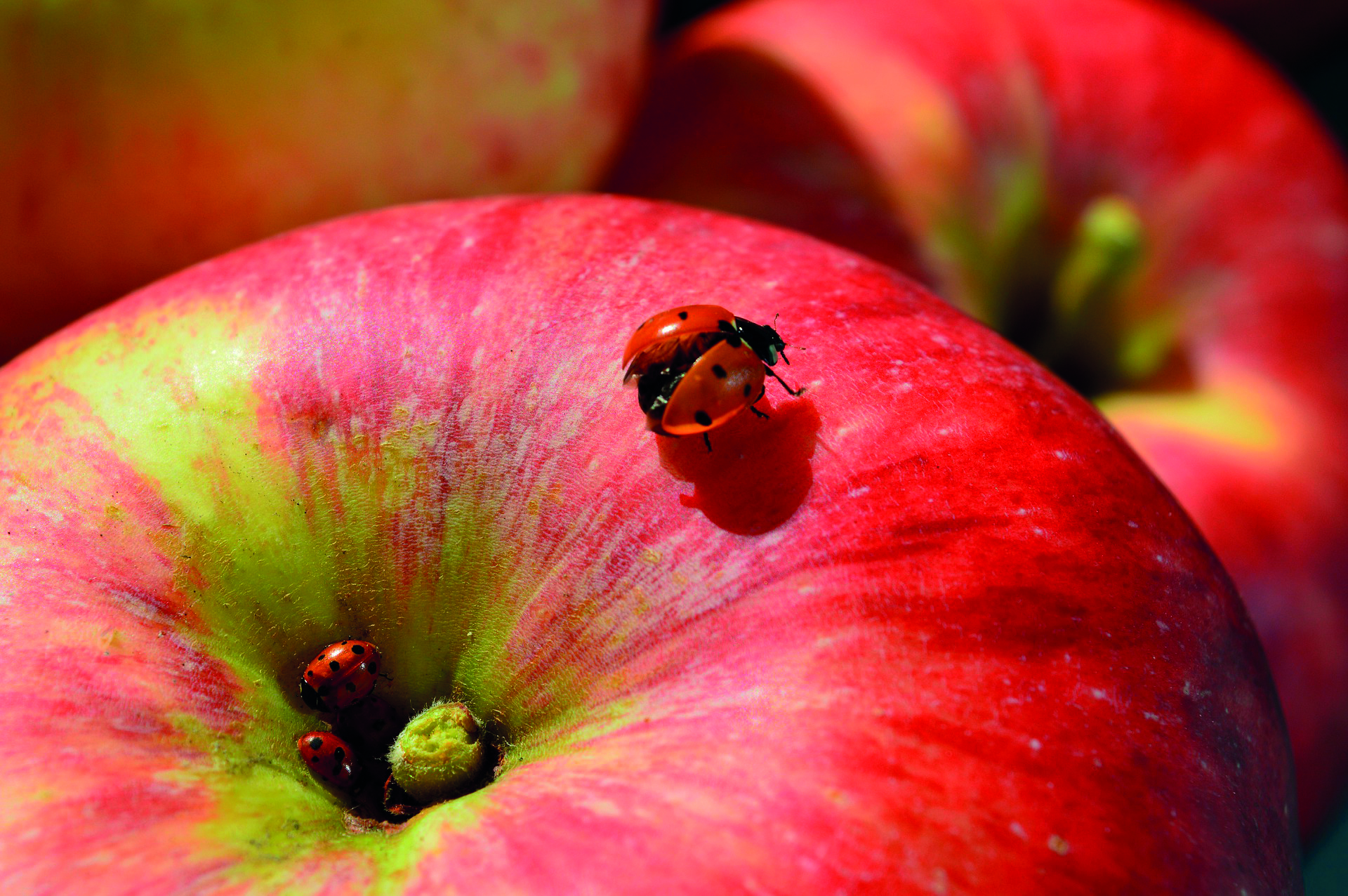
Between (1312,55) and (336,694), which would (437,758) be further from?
(1312,55)

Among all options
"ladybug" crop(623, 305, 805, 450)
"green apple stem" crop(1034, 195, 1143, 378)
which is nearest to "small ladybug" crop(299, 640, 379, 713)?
"ladybug" crop(623, 305, 805, 450)

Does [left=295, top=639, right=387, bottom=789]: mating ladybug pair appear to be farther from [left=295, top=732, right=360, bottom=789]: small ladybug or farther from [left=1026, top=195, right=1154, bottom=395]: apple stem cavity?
[left=1026, top=195, right=1154, bottom=395]: apple stem cavity

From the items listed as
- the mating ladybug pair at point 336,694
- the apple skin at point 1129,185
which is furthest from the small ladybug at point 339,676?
the apple skin at point 1129,185

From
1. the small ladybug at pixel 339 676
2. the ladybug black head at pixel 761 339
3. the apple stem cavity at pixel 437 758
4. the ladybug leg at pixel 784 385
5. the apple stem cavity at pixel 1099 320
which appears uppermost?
the ladybug black head at pixel 761 339

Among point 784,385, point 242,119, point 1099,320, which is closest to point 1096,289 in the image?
point 1099,320

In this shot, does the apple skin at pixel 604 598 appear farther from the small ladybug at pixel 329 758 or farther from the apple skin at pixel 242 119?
the apple skin at pixel 242 119

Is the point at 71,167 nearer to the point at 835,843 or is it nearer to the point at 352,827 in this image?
the point at 352,827

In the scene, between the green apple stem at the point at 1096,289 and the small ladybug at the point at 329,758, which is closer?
the small ladybug at the point at 329,758

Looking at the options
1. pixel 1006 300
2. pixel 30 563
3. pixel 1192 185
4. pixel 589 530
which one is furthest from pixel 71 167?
pixel 1192 185
